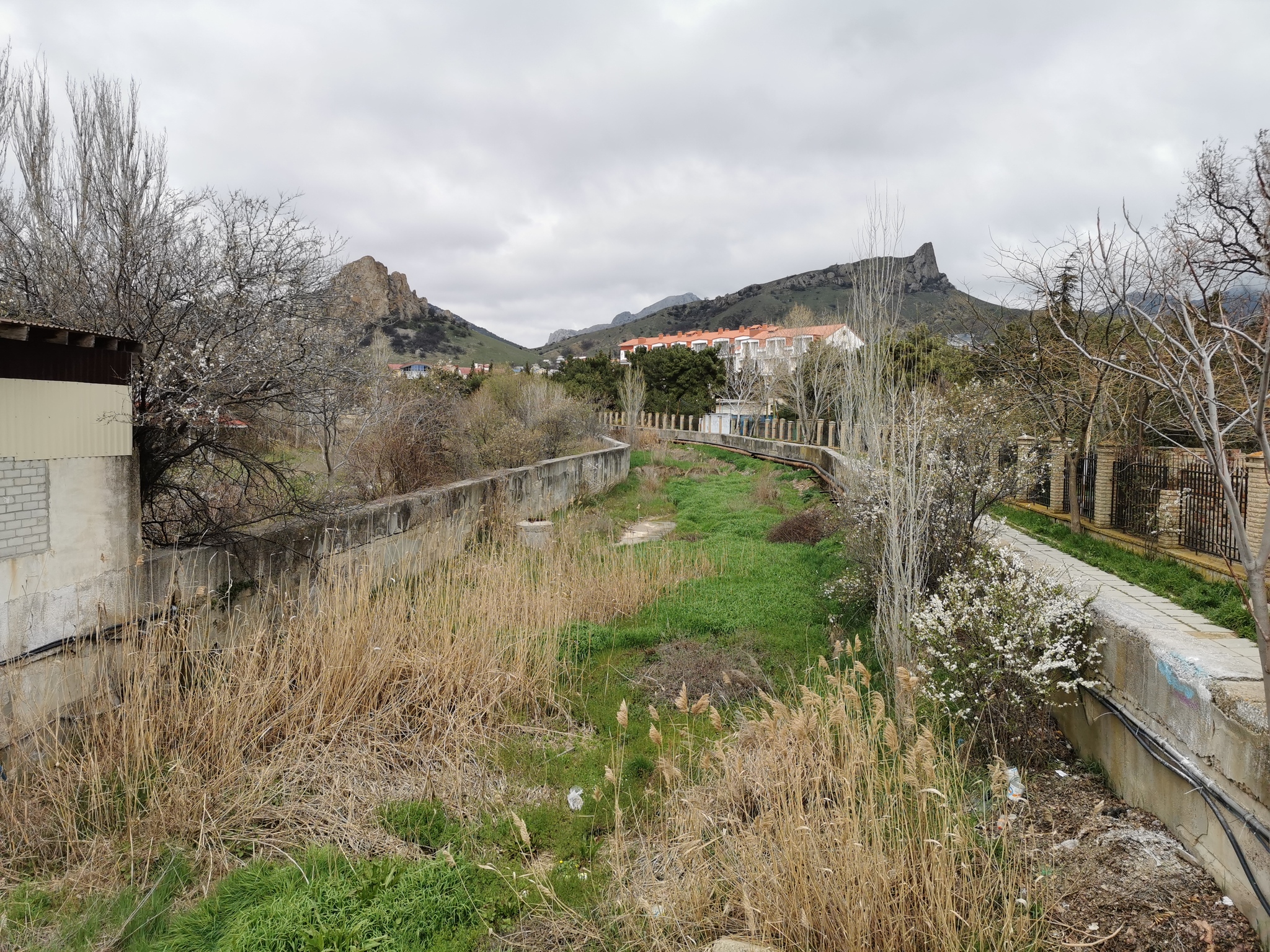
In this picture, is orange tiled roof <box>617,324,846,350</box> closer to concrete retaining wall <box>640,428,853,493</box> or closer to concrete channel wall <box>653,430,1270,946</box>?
concrete retaining wall <box>640,428,853,493</box>

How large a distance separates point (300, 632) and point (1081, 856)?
4644 millimetres

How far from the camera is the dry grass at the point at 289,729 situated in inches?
141

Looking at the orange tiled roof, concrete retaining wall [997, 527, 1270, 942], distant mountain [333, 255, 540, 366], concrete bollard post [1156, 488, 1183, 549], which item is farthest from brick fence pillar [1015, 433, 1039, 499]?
distant mountain [333, 255, 540, 366]

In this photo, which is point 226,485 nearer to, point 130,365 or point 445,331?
point 130,365

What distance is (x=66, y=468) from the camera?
4715 mm

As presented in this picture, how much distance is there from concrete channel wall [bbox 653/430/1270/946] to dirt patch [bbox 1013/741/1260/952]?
8 centimetres

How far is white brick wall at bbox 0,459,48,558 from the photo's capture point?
4.32 m

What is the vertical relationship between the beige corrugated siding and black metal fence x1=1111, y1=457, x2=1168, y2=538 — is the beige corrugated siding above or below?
above

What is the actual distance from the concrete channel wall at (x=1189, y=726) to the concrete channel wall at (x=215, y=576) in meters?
5.22

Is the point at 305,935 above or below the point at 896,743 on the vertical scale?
below

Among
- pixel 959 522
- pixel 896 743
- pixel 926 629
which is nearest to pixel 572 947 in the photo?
pixel 896 743

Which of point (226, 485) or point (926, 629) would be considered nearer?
point (926, 629)

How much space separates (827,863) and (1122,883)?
1.47 metres

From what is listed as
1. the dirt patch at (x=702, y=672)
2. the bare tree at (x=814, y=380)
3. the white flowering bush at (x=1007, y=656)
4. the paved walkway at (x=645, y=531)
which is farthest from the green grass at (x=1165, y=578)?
the bare tree at (x=814, y=380)
